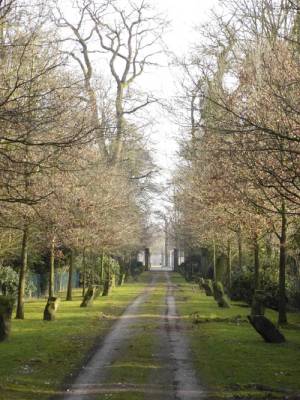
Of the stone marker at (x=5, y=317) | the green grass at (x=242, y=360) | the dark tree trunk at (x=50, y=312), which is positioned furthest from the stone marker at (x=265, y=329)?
the dark tree trunk at (x=50, y=312)

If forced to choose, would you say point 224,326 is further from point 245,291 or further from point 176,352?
point 245,291

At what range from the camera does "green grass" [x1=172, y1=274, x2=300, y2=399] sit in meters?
11.5

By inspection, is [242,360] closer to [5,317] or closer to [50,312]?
[5,317]

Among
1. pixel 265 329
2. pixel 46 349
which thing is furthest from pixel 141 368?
pixel 265 329

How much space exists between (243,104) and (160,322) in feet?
28.6

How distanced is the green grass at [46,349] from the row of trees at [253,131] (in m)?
6.41

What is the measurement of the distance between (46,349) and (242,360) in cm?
535

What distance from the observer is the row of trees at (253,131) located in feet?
47.6

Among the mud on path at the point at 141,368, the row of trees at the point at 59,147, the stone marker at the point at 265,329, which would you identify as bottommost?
the mud on path at the point at 141,368

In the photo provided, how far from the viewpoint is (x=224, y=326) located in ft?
68.8

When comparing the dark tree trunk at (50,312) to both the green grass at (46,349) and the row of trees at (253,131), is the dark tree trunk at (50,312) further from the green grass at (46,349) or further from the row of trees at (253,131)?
the row of trees at (253,131)

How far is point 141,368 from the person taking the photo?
1335cm

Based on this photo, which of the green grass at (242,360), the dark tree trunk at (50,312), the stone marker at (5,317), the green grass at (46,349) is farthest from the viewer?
the dark tree trunk at (50,312)

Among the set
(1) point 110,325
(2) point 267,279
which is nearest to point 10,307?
(1) point 110,325
